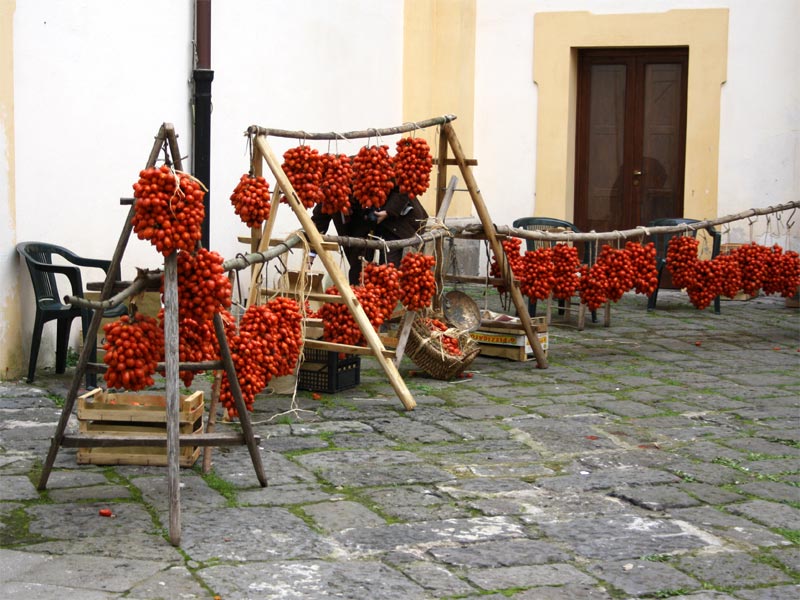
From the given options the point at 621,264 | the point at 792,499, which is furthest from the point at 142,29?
the point at 792,499

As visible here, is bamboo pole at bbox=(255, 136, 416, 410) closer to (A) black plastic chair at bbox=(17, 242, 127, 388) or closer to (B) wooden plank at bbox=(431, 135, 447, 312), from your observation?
(B) wooden plank at bbox=(431, 135, 447, 312)

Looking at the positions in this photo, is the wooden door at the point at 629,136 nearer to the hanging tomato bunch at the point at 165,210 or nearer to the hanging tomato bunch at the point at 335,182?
the hanging tomato bunch at the point at 335,182

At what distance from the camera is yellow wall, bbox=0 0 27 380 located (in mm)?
6676

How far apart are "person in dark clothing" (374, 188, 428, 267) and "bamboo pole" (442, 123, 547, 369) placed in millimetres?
891

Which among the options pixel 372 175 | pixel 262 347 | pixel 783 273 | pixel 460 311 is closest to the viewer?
pixel 262 347

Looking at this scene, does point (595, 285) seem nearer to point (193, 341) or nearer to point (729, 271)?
point (729, 271)

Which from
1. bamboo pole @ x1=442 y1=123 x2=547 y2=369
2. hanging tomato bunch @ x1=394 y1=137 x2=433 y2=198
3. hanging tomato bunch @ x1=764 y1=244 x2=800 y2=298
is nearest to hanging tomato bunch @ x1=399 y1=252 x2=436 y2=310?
hanging tomato bunch @ x1=394 y1=137 x2=433 y2=198

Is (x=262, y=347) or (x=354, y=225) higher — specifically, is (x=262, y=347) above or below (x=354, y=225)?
below

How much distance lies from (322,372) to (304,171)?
1.21 meters

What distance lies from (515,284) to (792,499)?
329 cm

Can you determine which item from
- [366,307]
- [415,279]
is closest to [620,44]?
[415,279]

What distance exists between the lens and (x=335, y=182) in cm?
679

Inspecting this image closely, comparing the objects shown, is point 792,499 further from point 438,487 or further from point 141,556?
point 141,556

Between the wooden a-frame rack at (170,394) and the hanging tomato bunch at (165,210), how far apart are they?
A: 11cm
